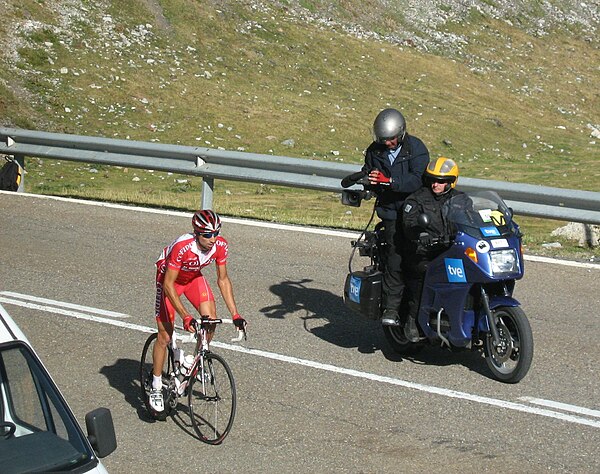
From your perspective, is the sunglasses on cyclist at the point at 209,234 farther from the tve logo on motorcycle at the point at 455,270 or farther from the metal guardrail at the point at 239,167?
the metal guardrail at the point at 239,167

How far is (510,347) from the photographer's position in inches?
324

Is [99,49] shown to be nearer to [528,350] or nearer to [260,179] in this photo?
[260,179]

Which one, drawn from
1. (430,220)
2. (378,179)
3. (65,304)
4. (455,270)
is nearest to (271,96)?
(65,304)

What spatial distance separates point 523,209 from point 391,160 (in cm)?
413

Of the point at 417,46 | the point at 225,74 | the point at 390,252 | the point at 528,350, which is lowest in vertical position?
the point at 528,350

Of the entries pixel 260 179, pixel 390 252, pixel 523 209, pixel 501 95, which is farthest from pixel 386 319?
pixel 501 95

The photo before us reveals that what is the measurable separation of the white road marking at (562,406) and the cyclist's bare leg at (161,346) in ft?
8.96

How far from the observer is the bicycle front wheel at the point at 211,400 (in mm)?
7363

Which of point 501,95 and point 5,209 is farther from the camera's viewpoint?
point 501,95

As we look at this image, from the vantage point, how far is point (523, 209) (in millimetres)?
12758

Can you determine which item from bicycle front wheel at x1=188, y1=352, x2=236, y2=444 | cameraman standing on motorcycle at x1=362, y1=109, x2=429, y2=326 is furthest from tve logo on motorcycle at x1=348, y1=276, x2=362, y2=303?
bicycle front wheel at x1=188, y1=352, x2=236, y2=444

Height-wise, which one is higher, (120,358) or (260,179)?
(260,179)

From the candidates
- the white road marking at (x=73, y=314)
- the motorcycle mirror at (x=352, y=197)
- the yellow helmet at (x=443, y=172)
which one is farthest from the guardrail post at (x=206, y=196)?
the yellow helmet at (x=443, y=172)

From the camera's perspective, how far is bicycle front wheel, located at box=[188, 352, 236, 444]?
736cm
